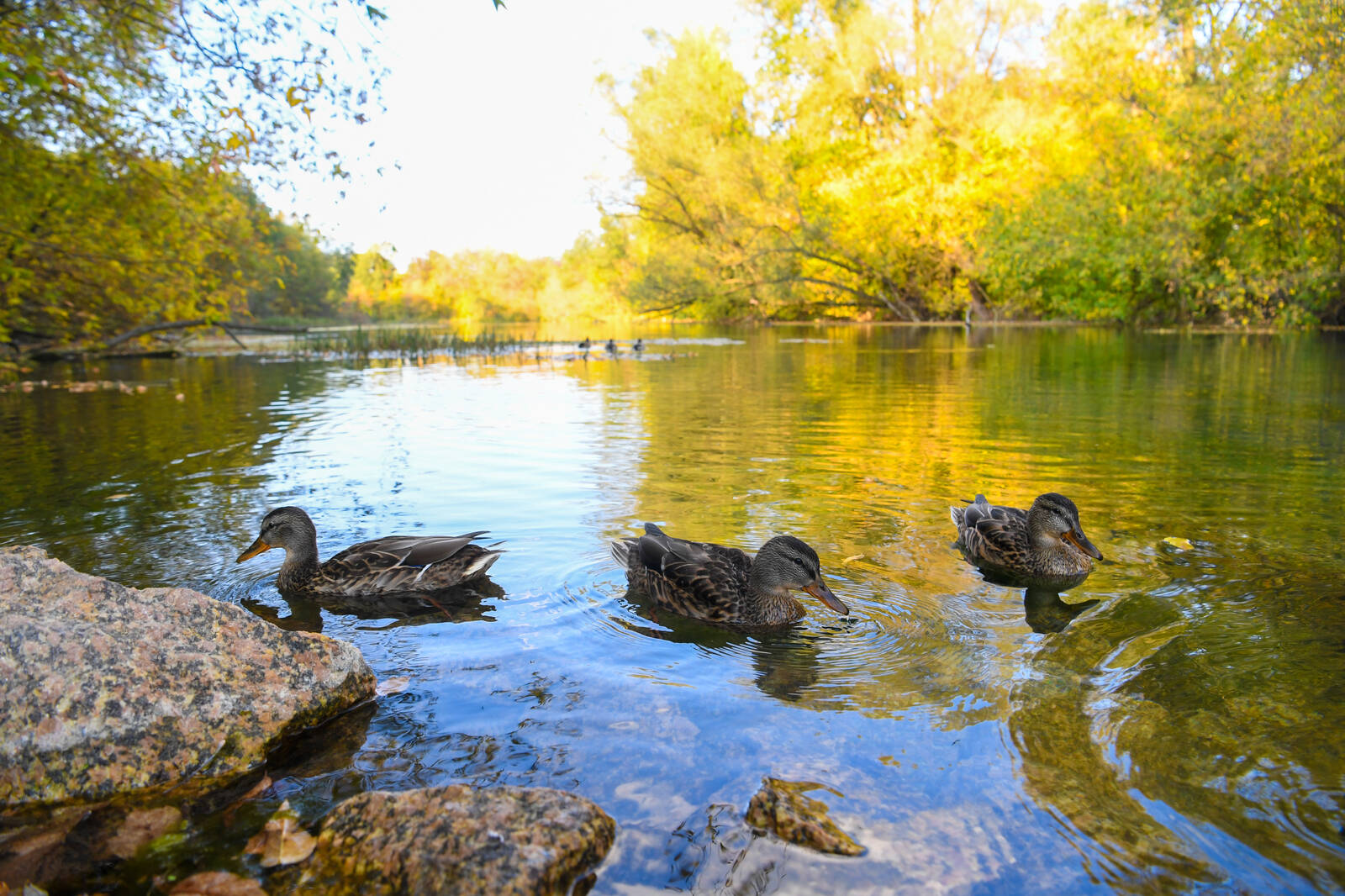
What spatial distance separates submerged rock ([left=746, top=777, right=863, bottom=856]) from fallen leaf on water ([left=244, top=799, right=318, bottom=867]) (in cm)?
171

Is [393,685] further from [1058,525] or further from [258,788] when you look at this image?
[1058,525]

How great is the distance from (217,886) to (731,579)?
3555 mm

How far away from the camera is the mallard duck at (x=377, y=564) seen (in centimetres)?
646

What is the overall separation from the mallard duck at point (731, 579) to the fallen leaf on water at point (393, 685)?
1922 millimetres

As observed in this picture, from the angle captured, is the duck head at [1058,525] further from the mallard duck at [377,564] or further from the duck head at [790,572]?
the mallard duck at [377,564]

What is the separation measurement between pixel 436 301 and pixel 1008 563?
131 m

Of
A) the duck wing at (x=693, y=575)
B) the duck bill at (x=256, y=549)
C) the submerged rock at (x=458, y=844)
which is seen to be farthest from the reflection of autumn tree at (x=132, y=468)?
the submerged rock at (x=458, y=844)

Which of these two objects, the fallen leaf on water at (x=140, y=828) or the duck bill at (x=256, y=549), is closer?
the fallen leaf on water at (x=140, y=828)

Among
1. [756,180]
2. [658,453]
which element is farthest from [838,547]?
[756,180]

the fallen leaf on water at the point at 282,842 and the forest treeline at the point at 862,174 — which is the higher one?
the forest treeline at the point at 862,174

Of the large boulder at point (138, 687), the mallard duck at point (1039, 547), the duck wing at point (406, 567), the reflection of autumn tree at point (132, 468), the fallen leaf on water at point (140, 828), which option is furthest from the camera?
the reflection of autumn tree at point (132, 468)

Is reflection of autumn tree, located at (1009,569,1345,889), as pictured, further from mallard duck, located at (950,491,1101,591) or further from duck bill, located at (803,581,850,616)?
duck bill, located at (803,581,850,616)

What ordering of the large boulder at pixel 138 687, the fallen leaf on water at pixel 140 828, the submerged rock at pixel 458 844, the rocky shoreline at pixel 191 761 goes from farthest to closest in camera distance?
the large boulder at pixel 138 687 → the fallen leaf on water at pixel 140 828 → the rocky shoreline at pixel 191 761 → the submerged rock at pixel 458 844

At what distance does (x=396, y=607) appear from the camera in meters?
6.37
